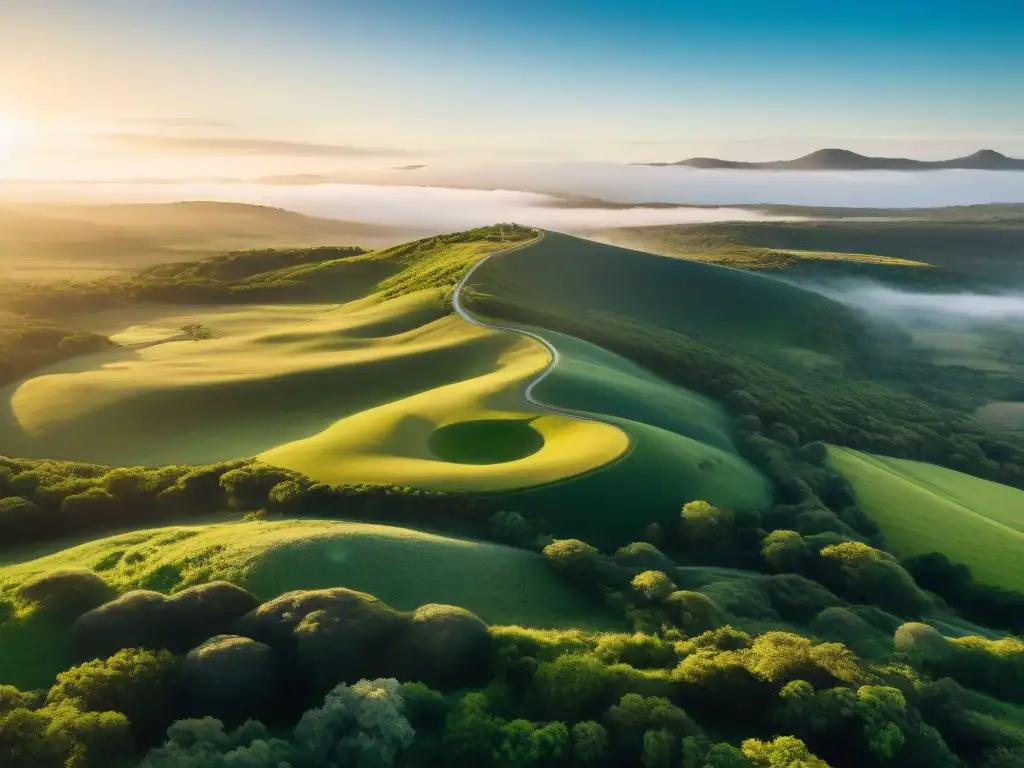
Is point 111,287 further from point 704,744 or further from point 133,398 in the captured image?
point 704,744

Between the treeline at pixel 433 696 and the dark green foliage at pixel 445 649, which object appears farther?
the dark green foliage at pixel 445 649

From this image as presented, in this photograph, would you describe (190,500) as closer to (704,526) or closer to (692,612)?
(692,612)

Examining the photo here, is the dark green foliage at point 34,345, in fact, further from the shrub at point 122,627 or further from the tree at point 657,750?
the tree at point 657,750

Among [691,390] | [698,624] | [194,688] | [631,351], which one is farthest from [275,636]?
[631,351]

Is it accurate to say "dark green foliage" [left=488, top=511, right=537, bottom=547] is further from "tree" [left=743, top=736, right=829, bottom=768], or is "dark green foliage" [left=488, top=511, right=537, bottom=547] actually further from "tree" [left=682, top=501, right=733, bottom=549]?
"tree" [left=743, top=736, right=829, bottom=768]

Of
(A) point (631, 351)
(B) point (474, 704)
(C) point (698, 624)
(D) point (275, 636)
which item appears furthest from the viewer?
(A) point (631, 351)

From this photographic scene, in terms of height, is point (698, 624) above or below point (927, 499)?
above

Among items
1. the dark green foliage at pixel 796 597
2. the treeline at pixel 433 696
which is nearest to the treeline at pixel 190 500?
the treeline at pixel 433 696
